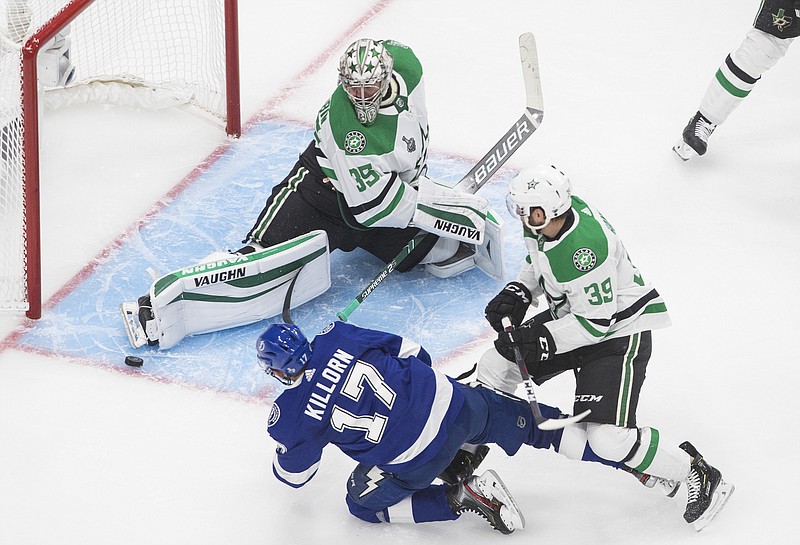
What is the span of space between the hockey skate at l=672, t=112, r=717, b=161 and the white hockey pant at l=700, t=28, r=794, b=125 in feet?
0.10

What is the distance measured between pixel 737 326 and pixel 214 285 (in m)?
1.72

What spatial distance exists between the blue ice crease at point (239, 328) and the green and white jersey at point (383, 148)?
33 centimetres

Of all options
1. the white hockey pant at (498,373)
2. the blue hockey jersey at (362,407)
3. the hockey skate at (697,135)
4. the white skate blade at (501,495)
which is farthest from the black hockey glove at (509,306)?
the hockey skate at (697,135)

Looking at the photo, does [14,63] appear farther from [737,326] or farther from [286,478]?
[737,326]

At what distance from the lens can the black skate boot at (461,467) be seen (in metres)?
3.54

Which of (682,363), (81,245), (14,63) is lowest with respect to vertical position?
(81,245)

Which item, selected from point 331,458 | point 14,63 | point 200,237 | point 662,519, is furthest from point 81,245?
point 662,519

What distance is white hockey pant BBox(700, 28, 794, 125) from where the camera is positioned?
15.8 feet

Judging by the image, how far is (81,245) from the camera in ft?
15.4

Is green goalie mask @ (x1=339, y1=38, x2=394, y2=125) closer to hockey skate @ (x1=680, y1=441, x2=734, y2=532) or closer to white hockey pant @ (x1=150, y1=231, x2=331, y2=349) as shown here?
white hockey pant @ (x1=150, y1=231, x2=331, y2=349)

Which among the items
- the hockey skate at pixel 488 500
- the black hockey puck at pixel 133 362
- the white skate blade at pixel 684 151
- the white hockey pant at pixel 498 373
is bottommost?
the black hockey puck at pixel 133 362

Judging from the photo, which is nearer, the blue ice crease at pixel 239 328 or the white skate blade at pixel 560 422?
the white skate blade at pixel 560 422

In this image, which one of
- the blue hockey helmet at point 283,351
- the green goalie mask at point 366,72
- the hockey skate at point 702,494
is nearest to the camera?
the blue hockey helmet at point 283,351

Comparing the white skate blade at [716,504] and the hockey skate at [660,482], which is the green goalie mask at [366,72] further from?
the white skate blade at [716,504]
